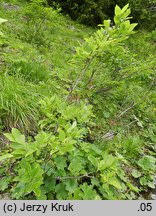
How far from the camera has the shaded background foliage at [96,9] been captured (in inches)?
414

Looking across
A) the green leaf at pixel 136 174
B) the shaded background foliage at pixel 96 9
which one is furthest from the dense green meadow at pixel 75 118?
the shaded background foliage at pixel 96 9

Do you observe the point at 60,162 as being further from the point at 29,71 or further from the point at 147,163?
the point at 29,71

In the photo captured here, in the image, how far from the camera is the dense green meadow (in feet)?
8.71

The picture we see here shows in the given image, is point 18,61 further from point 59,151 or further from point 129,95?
point 59,151

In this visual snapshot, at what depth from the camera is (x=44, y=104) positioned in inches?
114

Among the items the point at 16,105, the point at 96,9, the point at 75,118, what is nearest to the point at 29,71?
the point at 16,105

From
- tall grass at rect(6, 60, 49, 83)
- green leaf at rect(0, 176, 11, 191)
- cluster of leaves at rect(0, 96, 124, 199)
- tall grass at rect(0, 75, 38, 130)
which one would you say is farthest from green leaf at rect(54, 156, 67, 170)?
tall grass at rect(6, 60, 49, 83)

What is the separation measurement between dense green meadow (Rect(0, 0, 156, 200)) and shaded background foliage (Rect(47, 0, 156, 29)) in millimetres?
3414

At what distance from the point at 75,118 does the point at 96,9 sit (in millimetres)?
8144

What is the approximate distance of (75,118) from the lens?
3.18 m

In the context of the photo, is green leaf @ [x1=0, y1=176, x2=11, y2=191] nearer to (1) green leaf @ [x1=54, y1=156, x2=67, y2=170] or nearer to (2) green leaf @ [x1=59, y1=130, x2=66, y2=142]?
→ (1) green leaf @ [x1=54, y1=156, x2=67, y2=170]

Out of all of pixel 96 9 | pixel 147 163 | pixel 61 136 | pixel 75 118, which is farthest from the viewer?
pixel 96 9

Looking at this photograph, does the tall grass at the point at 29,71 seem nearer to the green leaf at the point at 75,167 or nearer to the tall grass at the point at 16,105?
the tall grass at the point at 16,105

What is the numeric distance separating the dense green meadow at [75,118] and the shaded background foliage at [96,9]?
134 inches
